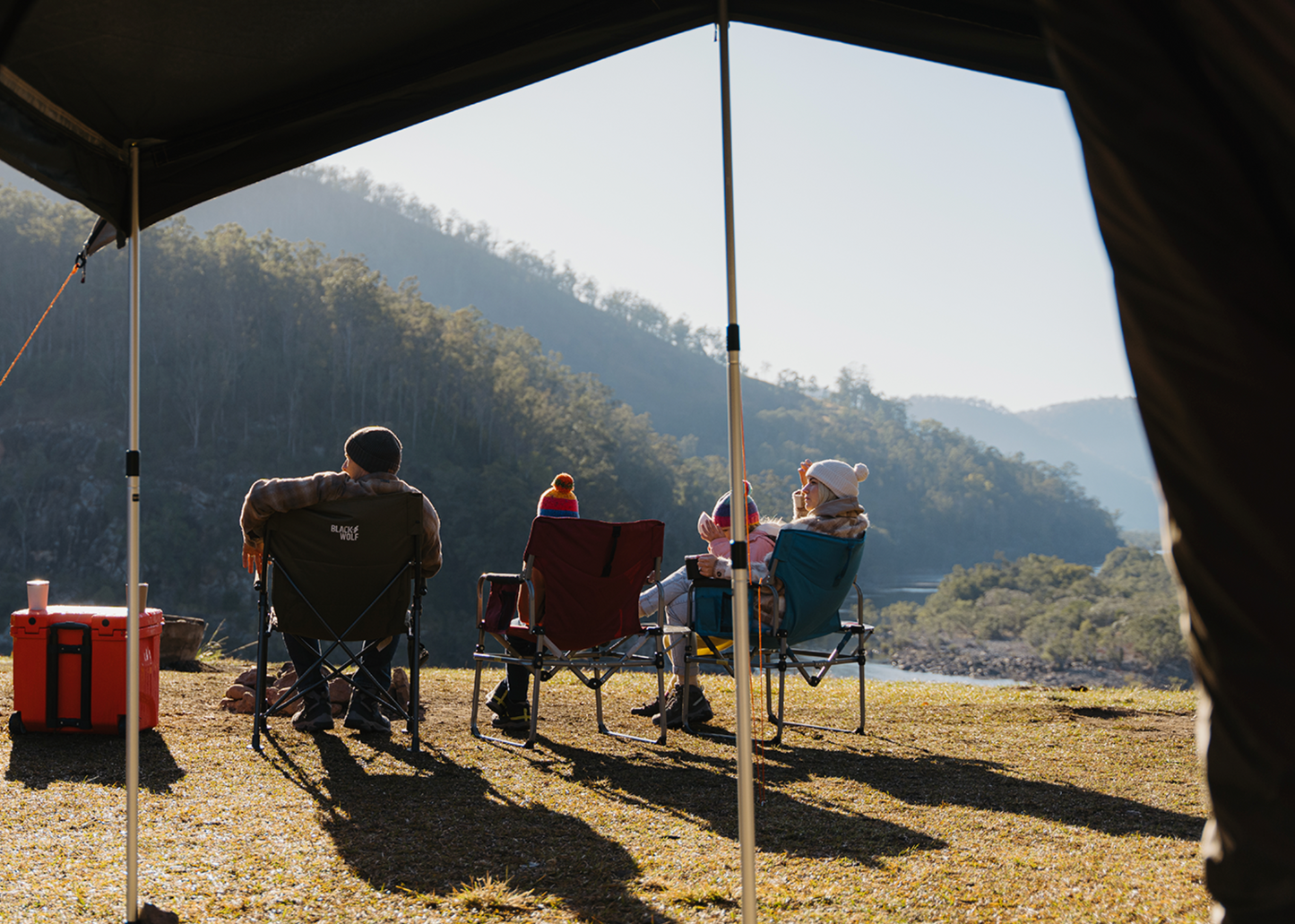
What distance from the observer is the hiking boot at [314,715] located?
10.9ft

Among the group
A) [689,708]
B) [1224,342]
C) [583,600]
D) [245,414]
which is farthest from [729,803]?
[245,414]

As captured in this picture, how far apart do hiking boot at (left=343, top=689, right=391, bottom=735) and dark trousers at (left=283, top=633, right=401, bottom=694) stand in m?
0.05

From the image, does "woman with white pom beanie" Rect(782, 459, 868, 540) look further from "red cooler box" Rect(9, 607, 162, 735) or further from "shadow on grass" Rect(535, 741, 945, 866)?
"red cooler box" Rect(9, 607, 162, 735)

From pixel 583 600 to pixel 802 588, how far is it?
2.77ft

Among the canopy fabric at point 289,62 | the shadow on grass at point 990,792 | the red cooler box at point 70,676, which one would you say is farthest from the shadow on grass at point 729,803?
the canopy fabric at point 289,62

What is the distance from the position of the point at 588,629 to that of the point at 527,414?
45951 millimetres

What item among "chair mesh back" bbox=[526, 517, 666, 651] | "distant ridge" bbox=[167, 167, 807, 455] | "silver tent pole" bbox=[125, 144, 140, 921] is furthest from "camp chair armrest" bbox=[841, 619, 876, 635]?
"distant ridge" bbox=[167, 167, 807, 455]

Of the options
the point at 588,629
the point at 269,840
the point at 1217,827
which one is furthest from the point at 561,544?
the point at 1217,827

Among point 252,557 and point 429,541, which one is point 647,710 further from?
point 252,557

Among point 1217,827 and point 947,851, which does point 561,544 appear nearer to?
point 947,851

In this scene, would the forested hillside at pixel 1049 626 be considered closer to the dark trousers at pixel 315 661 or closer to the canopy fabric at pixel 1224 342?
the dark trousers at pixel 315 661

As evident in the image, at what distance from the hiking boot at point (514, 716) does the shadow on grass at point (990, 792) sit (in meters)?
1.06

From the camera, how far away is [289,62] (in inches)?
76.5

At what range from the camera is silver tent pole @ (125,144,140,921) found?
161 cm
